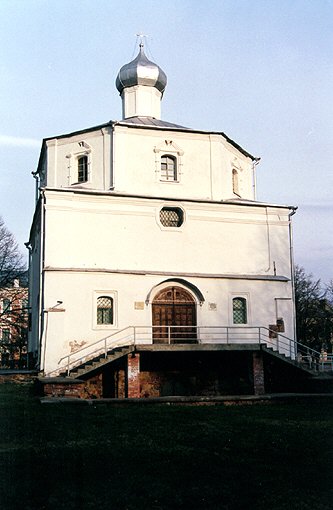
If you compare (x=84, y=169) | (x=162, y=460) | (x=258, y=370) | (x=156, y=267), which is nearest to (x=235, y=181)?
(x=156, y=267)

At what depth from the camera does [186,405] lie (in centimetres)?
1620

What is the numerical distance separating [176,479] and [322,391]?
1269cm

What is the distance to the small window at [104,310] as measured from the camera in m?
20.5

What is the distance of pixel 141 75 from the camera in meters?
27.0

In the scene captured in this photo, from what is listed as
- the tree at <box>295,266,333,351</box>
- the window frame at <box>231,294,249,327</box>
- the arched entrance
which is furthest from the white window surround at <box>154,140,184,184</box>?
the tree at <box>295,266,333,351</box>

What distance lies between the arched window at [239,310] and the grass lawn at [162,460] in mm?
7824

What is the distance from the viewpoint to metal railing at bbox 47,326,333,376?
1980 centimetres

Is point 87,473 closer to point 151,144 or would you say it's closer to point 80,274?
point 80,274

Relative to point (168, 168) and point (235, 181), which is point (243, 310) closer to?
point (235, 181)

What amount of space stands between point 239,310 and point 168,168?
6110 millimetres

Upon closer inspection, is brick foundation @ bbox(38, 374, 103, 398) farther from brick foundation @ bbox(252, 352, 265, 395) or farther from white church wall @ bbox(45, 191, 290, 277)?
brick foundation @ bbox(252, 352, 265, 395)

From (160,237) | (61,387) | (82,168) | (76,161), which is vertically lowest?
(61,387)

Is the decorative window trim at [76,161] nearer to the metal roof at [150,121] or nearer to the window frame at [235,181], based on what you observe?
the metal roof at [150,121]

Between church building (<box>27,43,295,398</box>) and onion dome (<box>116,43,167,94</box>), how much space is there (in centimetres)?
398
